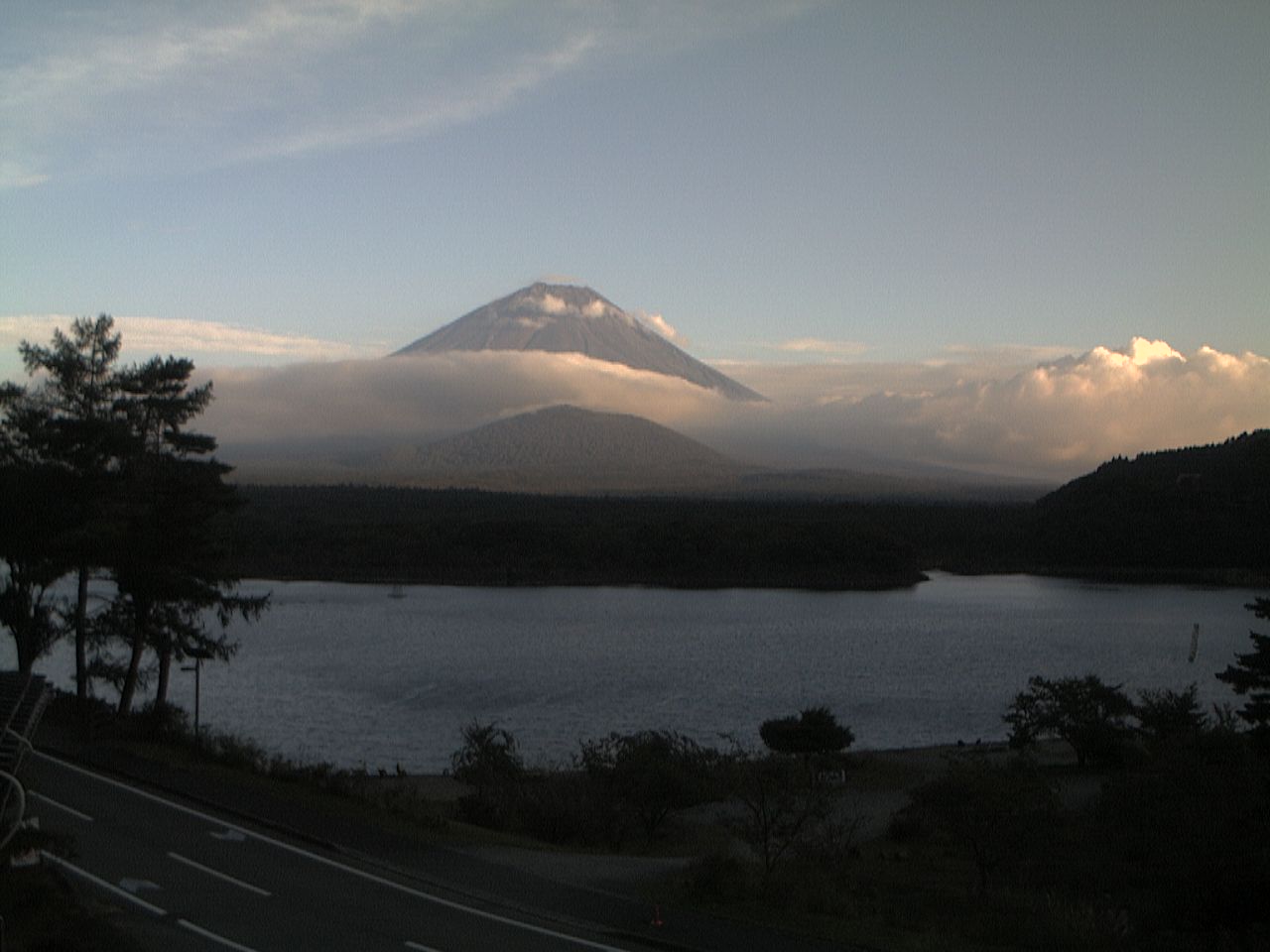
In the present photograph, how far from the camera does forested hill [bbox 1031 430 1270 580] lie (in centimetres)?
8125

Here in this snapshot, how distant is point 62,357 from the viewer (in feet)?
62.9

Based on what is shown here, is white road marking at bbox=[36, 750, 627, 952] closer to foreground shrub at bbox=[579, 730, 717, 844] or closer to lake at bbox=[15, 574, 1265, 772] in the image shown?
foreground shrub at bbox=[579, 730, 717, 844]

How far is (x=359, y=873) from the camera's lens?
10.6 metres

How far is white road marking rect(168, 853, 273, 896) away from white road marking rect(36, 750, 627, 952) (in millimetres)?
877

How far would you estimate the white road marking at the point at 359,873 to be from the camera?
8891 mm

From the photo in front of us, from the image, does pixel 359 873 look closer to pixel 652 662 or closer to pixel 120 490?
pixel 120 490

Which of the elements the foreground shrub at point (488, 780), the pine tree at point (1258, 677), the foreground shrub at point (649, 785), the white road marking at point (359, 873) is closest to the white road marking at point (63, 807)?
the white road marking at point (359, 873)

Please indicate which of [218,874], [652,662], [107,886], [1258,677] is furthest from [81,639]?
[652,662]

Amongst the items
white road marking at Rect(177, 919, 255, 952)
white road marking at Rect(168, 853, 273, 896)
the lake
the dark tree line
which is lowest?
the lake

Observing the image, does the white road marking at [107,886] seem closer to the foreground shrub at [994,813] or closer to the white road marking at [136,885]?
the white road marking at [136,885]

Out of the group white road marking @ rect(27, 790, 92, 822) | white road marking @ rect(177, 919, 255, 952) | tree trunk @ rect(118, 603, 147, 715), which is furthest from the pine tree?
tree trunk @ rect(118, 603, 147, 715)

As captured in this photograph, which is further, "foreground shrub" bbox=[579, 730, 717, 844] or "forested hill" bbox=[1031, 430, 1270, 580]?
"forested hill" bbox=[1031, 430, 1270, 580]

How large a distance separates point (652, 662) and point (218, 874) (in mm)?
30172

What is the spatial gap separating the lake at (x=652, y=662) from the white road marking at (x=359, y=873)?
33.6 ft
